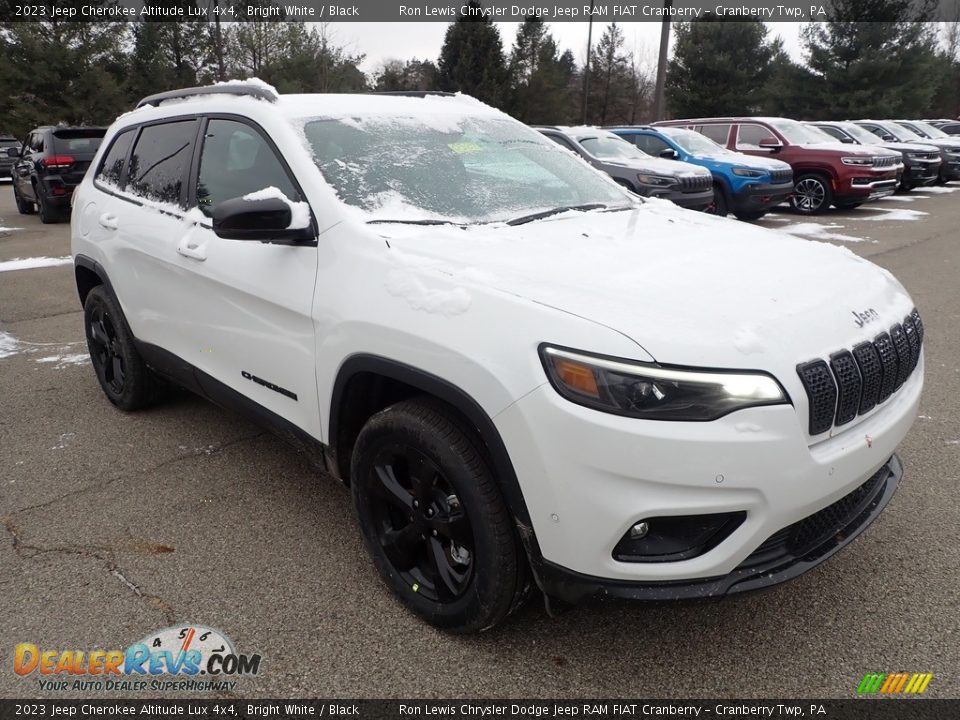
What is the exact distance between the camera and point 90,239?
13.7 ft

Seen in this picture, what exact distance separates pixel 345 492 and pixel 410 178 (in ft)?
4.84

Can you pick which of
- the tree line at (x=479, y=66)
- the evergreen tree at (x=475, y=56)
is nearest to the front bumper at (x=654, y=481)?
the tree line at (x=479, y=66)

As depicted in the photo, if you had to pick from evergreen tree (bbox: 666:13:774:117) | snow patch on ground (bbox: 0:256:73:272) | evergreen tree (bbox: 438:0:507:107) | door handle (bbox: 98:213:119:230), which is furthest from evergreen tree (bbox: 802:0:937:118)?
door handle (bbox: 98:213:119:230)

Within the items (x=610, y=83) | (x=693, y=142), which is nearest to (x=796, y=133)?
(x=693, y=142)

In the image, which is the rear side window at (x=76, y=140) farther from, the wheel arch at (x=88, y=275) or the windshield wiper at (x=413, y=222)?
the windshield wiper at (x=413, y=222)

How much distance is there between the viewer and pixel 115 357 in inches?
169

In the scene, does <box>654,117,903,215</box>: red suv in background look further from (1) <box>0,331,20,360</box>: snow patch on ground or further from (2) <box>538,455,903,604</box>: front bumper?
(2) <box>538,455,903,604</box>: front bumper

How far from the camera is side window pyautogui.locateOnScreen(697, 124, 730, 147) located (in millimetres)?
14805

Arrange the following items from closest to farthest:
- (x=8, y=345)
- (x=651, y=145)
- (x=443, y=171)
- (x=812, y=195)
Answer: (x=443, y=171)
(x=8, y=345)
(x=651, y=145)
(x=812, y=195)

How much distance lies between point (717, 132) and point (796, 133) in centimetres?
152

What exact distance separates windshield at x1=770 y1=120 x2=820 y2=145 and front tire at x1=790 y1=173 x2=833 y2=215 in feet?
2.44

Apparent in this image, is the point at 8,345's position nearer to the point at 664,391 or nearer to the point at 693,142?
the point at 664,391

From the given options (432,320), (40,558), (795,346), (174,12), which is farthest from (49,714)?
(174,12)

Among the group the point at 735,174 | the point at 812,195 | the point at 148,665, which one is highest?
the point at 735,174
